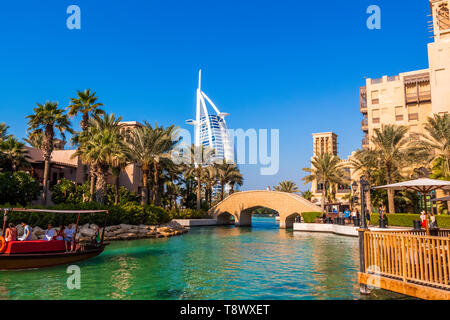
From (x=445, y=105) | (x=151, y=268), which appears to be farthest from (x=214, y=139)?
(x=151, y=268)

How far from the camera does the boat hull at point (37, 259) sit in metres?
14.2

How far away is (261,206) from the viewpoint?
173ft

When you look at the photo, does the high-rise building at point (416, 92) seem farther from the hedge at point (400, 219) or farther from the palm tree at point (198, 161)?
the palm tree at point (198, 161)

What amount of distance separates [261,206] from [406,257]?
44.3m

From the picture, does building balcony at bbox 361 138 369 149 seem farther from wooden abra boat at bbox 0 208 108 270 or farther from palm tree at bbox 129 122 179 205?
wooden abra boat at bbox 0 208 108 270

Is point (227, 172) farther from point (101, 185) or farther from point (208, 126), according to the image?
point (208, 126)

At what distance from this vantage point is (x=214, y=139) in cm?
19212

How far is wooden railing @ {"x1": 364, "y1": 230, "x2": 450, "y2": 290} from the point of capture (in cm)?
Answer: 798

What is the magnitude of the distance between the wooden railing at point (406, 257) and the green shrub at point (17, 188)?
102ft

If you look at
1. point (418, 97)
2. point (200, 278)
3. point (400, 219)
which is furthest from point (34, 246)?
point (418, 97)

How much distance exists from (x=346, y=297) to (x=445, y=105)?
4634 cm

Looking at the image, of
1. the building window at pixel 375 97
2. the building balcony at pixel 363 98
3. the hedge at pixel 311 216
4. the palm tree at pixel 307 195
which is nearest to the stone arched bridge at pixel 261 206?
the hedge at pixel 311 216

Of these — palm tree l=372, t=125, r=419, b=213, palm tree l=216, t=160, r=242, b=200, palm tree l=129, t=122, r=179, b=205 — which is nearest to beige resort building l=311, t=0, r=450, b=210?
palm tree l=372, t=125, r=419, b=213

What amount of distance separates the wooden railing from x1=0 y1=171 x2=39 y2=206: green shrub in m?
31.1
